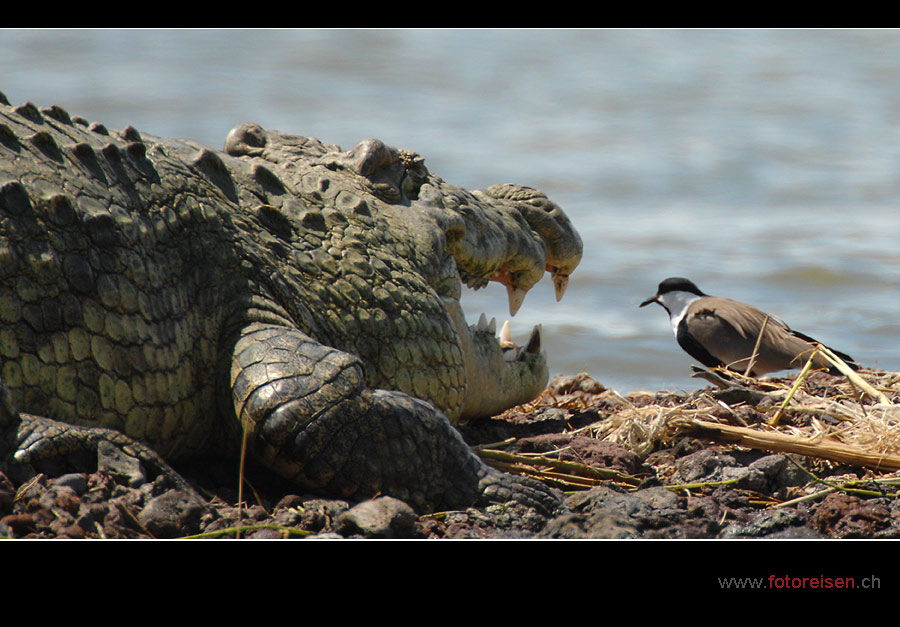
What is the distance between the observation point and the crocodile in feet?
9.41

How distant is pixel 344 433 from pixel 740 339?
286 cm

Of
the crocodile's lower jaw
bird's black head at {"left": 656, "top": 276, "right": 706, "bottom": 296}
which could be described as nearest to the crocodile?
the crocodile's lower jaw

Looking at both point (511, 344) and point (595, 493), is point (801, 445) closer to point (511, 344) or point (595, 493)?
point (595, 493)

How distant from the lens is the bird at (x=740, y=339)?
17.1 feet

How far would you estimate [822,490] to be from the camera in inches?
139

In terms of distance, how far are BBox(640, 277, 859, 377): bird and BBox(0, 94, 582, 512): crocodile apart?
179 cm

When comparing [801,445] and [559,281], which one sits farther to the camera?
[559,281]

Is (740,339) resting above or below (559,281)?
below

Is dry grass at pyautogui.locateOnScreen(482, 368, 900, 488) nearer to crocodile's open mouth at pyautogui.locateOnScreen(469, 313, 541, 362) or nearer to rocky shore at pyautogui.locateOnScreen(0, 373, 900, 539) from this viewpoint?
rocky shore at pyautogui.locateOnScreen(0, 373, 900, 539)

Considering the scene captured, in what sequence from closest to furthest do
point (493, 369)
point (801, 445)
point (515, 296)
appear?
point (801, 445)
point (493, 369)
point (515, 296)

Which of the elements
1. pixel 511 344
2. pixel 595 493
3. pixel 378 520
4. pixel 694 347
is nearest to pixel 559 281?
pixel 511 344

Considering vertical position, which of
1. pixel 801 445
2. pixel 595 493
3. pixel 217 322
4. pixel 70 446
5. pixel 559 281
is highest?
pixel 559 281

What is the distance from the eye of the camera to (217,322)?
3.34m

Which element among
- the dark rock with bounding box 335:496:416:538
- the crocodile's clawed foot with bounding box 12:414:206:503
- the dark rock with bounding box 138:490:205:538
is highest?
the crocodile's clawed foot with bounding box 12:414:206:503
